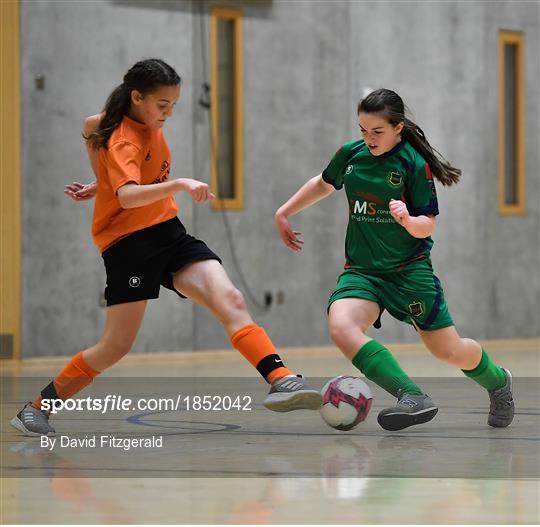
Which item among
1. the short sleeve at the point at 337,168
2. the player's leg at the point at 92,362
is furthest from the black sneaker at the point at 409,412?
the player's leg at the point at 92,362

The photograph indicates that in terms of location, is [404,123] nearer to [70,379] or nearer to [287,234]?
[287,234]

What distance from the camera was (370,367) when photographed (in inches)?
221

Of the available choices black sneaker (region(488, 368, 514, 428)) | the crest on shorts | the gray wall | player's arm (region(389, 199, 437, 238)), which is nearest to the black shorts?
player's arm (region(389, 199, 437, 238))

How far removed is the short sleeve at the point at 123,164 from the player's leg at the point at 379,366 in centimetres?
109

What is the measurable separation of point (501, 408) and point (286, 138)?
6.29m

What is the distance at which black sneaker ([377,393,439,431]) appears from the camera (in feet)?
18.3

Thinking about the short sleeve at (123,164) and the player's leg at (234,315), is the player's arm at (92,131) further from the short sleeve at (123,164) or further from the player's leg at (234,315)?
the player's leg at (234,315)

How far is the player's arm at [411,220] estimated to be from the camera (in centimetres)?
546

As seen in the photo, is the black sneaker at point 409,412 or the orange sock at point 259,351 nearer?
the orange sock at point 259,351

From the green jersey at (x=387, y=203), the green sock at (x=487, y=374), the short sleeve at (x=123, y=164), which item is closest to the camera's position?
the short sleeve at (x=123, y=164)

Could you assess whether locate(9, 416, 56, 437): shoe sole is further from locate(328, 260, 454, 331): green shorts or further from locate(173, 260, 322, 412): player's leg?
locate(328, 260, 454, 331): green shorts

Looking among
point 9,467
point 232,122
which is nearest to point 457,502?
point 9,467

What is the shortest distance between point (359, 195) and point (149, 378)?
346cm

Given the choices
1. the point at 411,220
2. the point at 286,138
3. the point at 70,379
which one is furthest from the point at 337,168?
the point at 286,138
